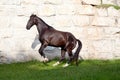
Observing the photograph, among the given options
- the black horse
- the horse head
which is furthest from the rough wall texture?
the black horse

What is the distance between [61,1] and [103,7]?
1.78 metres

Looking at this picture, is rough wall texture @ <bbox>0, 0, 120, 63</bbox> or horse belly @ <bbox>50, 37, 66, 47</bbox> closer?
horse belly @ <bbox>50, 37, 66, 47</bbox>

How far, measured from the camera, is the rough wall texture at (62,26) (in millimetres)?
14070

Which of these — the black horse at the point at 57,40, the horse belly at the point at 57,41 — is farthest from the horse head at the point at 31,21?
the horse belly at the point at 57,41

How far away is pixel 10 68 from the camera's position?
12.7m

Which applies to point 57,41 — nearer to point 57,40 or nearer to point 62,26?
point 57,40

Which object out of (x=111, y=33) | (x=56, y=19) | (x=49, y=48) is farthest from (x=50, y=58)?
(x=111, y=33)

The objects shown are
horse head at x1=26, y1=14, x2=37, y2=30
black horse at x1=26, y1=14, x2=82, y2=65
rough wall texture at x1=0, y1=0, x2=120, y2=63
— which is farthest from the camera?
rough wall texture at x1=0, y1=0, x2=120, y2=63

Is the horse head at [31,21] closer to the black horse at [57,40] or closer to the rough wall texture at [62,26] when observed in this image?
the black horse at [57,40]

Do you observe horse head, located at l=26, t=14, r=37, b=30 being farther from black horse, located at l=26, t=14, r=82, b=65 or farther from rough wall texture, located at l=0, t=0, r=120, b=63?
rough wall texture, located at l=0, t=0, r=120, b=63

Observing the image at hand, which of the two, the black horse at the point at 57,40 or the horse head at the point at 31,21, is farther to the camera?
the horse head at the point at 31,21

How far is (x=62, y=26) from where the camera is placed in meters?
15.0

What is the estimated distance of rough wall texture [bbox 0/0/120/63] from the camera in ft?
46.2

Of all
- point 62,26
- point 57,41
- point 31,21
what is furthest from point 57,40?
point 62,26
